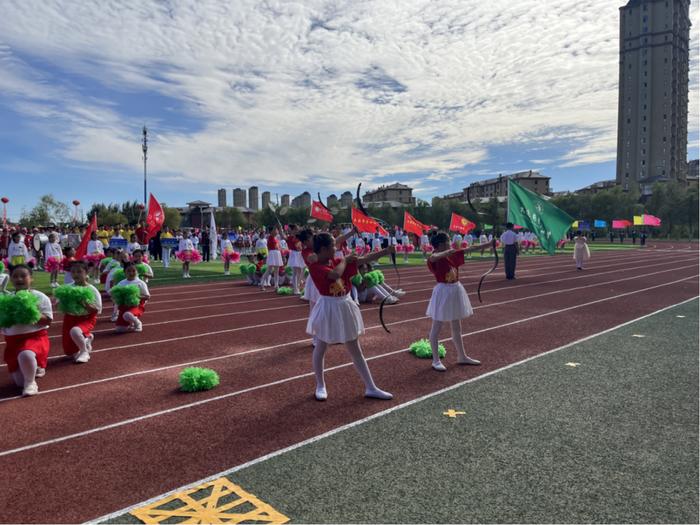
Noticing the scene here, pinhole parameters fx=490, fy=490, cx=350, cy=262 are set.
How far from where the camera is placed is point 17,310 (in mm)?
6023

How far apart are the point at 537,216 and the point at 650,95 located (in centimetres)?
12897

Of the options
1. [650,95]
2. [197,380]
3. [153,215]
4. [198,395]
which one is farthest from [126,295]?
[650,95]

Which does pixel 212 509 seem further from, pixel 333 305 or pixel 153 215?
pixel 153 215

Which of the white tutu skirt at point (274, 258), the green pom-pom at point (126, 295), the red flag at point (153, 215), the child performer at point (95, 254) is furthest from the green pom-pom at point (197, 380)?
the child performer at point (95, 254)

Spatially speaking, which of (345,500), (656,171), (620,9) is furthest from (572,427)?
(620,9)

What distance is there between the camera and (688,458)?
4.20m

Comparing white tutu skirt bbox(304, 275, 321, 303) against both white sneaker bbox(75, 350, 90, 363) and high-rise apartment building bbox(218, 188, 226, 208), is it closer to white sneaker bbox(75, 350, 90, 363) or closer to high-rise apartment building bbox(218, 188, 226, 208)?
white sneaker bbox(75, 350, 90, 363)

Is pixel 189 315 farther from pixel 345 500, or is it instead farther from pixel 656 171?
pixel 656 171

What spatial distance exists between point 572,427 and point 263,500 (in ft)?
10.2

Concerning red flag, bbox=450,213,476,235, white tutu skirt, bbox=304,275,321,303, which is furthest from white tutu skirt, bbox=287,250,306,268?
red flag, bbox=450,213,476,235

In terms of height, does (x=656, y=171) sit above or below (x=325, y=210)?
above

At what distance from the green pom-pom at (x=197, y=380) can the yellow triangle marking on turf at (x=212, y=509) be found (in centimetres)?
240

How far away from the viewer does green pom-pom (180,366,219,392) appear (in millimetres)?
6035

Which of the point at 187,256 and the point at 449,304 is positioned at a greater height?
the point at 187,256
